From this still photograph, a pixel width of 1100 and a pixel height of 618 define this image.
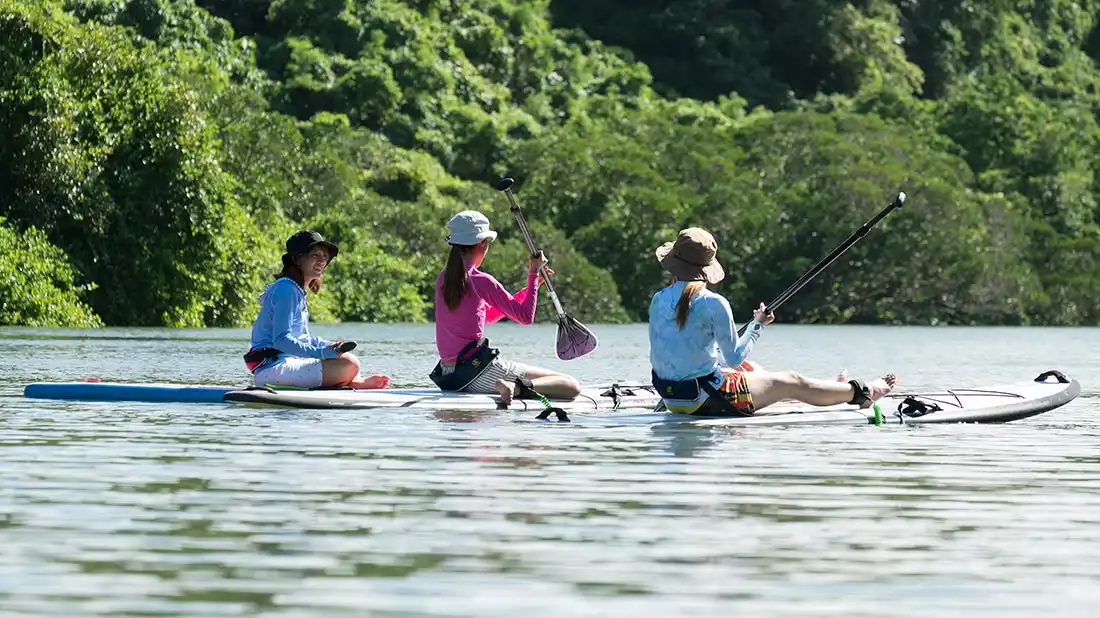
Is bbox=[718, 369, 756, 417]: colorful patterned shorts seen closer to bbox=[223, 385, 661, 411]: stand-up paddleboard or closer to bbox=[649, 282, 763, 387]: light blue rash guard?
bbox=[649, 282, 763, 387]: light blue rash guard

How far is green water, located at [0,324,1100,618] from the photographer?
6863 millimetres

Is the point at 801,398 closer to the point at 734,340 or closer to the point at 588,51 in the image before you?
the point at 734,340

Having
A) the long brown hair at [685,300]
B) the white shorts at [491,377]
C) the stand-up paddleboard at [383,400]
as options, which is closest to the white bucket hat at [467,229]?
the white shorts at [491,377]

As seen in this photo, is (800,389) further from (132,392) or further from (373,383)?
(132,392)

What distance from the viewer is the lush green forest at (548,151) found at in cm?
3953

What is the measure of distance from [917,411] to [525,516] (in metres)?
6.21

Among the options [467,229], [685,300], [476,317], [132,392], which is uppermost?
[467,229]

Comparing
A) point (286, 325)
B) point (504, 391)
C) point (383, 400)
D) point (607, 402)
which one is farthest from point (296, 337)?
point (607, 402)

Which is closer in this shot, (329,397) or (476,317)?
(329,397)

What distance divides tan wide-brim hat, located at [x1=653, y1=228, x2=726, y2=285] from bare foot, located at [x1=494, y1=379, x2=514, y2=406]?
1.46 m

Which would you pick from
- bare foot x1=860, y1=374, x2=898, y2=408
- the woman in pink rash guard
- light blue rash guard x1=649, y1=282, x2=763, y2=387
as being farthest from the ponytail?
bare foot x1=860, y1=374, x2=898, y2=408

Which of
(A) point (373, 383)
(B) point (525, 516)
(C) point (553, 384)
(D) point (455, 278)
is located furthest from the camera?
(A) point (373, 383)

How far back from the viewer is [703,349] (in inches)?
531

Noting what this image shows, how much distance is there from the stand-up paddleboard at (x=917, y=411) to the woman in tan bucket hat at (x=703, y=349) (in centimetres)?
11
